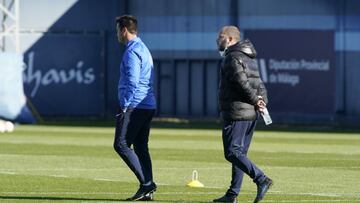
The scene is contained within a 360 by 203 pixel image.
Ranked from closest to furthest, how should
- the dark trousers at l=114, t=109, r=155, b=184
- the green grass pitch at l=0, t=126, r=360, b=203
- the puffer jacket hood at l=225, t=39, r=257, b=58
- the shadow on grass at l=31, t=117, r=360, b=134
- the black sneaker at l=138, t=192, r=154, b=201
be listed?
the puffer jacket hood at l=225, t=39, r=257, b=58 → the dark trousers at l=114, t=109, r=155, b=184 → the black sneaker at l=138, t=192, r=154, b=201 → the green grass pitch at l=0, t=126, r=360, b=203 → the shadow on grass at l=31, t=117, r=360, b=134

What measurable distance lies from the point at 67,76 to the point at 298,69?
10.6m

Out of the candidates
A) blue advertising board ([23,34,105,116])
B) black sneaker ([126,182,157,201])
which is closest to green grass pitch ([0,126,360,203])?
black sneaker ([126,182,157,201])

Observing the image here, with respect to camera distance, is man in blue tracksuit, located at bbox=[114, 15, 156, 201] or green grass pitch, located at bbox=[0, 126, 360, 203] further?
green grass pitch, located at bbox=[0, 126, 360, 203]

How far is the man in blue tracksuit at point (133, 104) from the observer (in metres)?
16.4

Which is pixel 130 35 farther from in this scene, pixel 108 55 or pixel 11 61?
pixel 108 55

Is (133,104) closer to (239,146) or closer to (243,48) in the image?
(239,146)

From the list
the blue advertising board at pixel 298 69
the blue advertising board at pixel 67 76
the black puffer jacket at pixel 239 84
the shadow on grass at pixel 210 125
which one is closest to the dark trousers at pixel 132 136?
the black puffer jacket at pixel 239 84

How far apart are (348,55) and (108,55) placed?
36.1ft

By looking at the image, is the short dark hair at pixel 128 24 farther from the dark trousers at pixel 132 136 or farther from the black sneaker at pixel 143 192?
the black sneaker at pixel 143 192

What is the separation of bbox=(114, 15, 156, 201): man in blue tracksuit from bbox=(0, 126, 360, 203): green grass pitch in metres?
0.43

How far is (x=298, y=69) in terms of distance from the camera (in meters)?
51.2

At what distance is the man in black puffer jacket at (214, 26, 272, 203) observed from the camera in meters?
15.7

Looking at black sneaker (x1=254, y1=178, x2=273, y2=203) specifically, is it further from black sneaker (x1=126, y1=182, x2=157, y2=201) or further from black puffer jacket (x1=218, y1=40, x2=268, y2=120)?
black sneaker (x1=126, y1=182, x2=157, y2=201)

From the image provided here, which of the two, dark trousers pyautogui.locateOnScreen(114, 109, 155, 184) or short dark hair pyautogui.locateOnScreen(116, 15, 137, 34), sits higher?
short dark hair pyautogui.locateOnScreen(116, 15, 137, 34)
